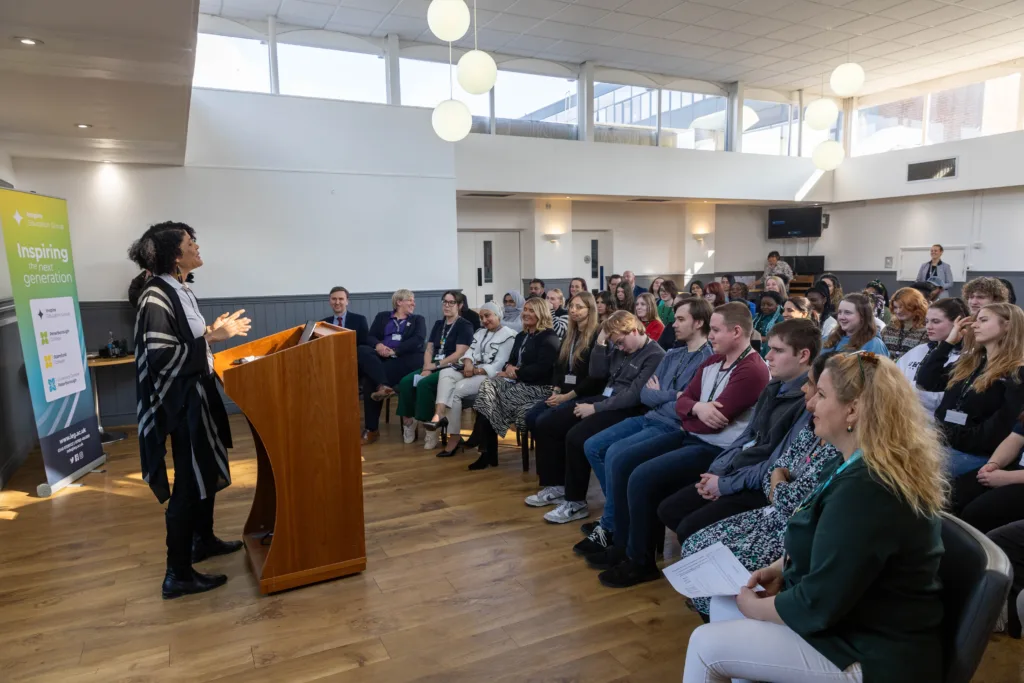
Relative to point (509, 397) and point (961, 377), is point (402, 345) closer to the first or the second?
point (509, 397)

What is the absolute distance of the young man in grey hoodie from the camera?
3.11m

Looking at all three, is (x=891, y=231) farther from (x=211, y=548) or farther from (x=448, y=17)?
(x=211, y=548)

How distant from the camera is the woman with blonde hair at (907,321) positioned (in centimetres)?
405

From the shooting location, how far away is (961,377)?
2842mm

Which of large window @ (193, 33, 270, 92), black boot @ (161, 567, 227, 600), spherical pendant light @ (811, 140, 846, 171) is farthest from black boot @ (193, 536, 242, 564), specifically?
spherical pendant light @ (811, 140, 846, 171)

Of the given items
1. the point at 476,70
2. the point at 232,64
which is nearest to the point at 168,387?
the point at 476,70

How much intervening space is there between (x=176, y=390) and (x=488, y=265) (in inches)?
313

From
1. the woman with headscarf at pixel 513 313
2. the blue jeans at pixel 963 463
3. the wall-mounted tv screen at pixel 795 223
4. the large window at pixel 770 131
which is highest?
the large window at pixel 770 131

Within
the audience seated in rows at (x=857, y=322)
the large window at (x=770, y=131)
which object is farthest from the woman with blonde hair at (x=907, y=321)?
the large window at (x=770, y=131)

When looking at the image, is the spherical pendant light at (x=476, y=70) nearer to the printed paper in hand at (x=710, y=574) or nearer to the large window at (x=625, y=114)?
the printed paper in hand at (x=710, y=574)

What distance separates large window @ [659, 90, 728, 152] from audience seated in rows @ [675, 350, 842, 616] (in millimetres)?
9115

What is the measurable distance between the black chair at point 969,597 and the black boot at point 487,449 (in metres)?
3.31

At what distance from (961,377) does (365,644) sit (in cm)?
286

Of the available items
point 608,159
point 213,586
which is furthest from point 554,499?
point 608,159
